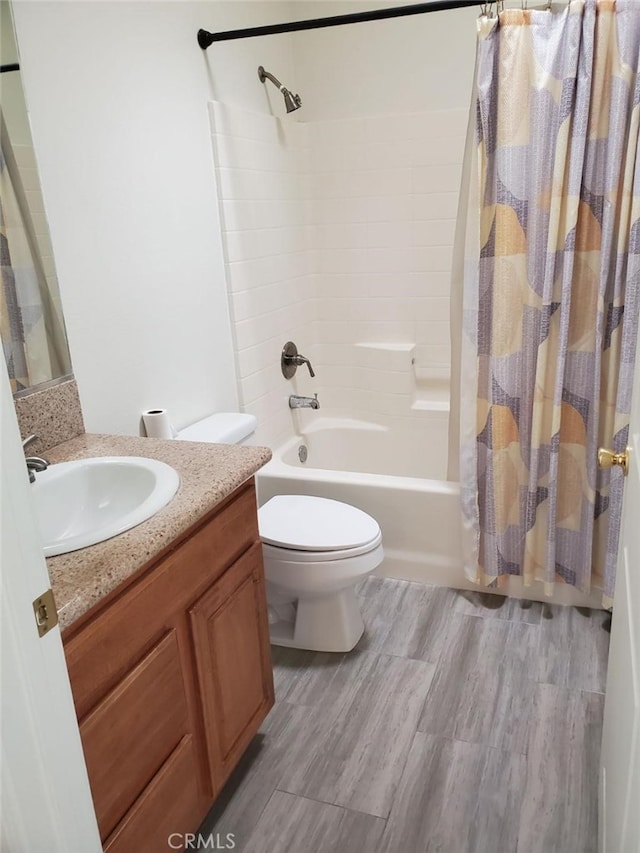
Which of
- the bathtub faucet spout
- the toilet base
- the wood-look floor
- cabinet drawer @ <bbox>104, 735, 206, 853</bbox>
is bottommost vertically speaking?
the wood-look floor

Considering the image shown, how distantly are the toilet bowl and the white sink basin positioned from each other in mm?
670

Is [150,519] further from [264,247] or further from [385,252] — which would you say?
[385,252]

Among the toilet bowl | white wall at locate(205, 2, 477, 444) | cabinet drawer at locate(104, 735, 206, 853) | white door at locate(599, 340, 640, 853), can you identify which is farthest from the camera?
white wall at locate(205, 2, 477, 444)

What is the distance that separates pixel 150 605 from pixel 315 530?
0.92 meters

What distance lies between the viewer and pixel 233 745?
1578mm

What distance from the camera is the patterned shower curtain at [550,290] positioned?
1907 mm

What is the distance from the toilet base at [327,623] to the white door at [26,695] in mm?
1407

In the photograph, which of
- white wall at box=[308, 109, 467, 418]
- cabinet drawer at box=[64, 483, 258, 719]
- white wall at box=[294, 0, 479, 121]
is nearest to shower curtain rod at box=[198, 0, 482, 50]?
white wall at box=[294, 0, 479, 121]

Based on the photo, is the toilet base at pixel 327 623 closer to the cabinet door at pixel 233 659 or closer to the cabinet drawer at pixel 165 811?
the cabinet door at pixel 233 659

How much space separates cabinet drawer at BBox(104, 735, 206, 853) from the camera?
1.20 meters

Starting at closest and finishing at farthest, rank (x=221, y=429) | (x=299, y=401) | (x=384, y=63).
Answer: (x=221, y=429), (x=384, y=63), (x=299, y=401)

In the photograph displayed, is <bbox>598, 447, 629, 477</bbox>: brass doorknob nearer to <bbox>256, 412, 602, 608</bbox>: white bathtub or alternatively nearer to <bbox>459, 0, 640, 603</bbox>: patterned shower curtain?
<bbox>459, 0, 640, 603</bbox>: patterned shower curtain

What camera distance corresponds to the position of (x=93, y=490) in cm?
150

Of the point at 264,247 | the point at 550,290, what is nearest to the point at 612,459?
the point at 550,290
